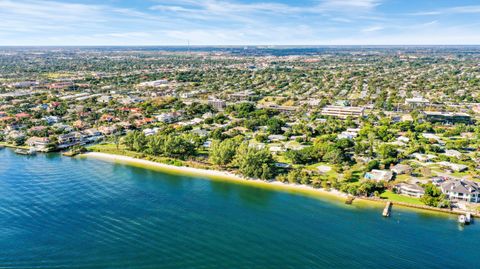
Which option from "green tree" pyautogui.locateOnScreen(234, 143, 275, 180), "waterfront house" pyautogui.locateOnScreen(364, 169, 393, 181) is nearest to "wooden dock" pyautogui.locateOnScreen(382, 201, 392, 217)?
"waterfront house" pyautogui.locateOnScreen(364, 169, 393, 181)

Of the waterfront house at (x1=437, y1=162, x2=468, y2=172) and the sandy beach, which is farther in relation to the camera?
the waterfront house at (x1=437, y1=162, x2=468, y2=172)

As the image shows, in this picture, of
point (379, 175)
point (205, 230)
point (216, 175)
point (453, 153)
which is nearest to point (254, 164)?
point (216, 175)

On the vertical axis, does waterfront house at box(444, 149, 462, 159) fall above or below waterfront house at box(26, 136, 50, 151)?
above

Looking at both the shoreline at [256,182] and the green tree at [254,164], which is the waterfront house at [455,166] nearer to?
the shoreline at [256,182]

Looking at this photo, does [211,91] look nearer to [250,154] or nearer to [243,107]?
[243,107]

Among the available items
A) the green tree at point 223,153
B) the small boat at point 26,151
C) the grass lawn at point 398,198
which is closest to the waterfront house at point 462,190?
the grass lawn at point 398,198

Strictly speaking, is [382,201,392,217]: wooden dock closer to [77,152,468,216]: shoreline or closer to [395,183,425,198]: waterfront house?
[77,152,468,216]: shoreline

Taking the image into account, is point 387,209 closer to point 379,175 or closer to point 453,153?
point 379,175
